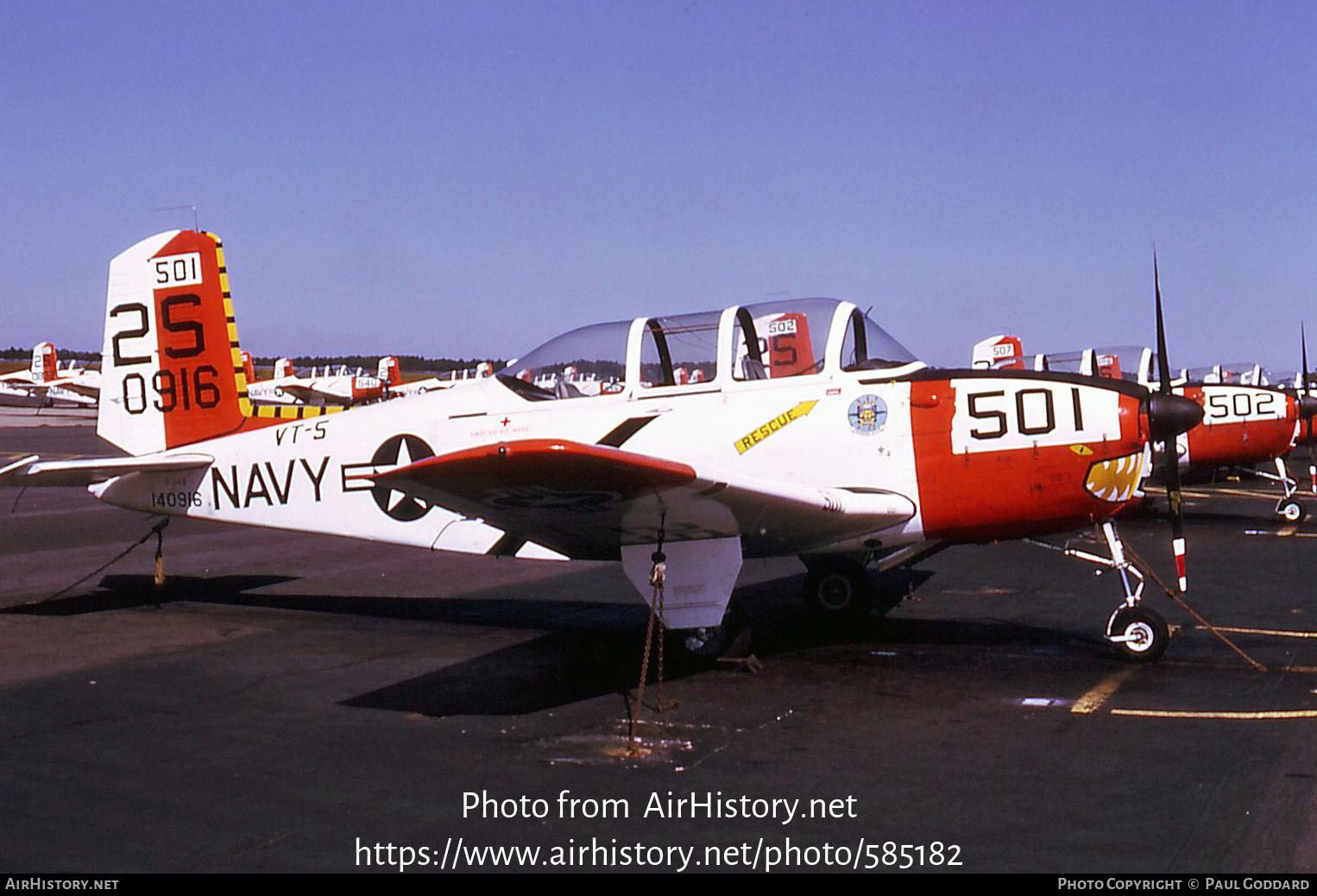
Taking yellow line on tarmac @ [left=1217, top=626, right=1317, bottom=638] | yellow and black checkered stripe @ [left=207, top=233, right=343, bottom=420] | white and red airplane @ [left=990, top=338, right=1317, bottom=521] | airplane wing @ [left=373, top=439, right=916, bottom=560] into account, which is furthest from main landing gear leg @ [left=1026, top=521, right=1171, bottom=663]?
white and red airplane @ [left=990, top=338, right=1317, bottom=521]

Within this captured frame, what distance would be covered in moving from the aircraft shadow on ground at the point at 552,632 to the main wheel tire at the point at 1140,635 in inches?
24.1

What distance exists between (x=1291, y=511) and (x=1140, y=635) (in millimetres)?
11279

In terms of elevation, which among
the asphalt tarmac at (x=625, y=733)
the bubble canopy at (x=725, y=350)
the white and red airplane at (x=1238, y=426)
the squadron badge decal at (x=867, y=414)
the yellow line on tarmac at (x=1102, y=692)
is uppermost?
the bubble canopy at (x=725, y=350)

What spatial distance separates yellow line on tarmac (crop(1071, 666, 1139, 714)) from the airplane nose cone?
62.3 inches

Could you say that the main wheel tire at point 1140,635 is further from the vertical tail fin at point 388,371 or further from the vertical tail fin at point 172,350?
the vertical tail fin at point 388,371

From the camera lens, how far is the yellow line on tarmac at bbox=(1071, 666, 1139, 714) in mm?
6656

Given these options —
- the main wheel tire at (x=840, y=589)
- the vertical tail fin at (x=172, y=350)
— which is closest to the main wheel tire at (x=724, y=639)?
the main wheel tire at (x=840, y=589)

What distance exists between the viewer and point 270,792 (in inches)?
207

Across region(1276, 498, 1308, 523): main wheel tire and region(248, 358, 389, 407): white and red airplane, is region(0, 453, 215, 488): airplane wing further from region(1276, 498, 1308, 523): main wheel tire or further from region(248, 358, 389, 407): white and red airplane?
region(248, 358, 389, 407): white and red airplane

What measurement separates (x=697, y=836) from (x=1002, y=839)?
1208 mm

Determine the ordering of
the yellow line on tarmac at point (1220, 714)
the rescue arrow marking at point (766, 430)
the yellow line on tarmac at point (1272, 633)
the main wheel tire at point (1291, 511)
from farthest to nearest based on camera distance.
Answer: the main wheel tire at point (1291, 511) < the yellow line on tarmac at point (1272, 633) < the rescue arrow marking at point (766, 430) < the yellow line on tarmac at point (1220, 714)

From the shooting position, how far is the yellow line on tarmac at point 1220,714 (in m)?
6.38

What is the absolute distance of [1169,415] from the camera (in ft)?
25.3

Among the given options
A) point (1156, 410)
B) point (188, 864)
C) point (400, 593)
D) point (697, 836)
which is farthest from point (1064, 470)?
point (400, 593)
